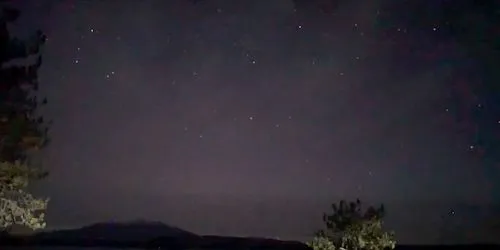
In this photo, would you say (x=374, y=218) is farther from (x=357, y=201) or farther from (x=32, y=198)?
(x=32, y=198)

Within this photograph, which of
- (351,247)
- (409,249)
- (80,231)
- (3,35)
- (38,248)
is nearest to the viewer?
(3,35)

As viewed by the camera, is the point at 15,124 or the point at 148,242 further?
the point at 148,242

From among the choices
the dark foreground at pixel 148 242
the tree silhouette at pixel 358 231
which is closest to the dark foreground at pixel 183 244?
the dark foreground at pixel 148 242

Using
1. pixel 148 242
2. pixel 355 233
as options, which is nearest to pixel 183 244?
pixel 148 242

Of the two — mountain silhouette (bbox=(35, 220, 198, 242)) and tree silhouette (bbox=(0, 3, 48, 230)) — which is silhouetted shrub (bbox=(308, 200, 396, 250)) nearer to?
tree silhouette (bbox=(0, 3, 48, 230))

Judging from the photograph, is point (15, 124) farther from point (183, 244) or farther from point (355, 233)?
point (183, 244)

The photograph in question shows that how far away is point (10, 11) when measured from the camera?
13914 millimetres

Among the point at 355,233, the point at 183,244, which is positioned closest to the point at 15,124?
the point at 355,233

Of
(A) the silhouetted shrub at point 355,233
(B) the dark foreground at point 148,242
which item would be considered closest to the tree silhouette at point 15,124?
(A) the silhouetted shrub at point 355,233

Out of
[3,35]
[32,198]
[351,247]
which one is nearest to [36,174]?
[32,198]

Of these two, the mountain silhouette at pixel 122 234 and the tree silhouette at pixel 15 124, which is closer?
the tree silhouette at pixel 15 124

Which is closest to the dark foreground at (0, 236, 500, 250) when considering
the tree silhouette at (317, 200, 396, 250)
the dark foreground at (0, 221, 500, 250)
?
the dark foreground at (0, 221, 500, 250)

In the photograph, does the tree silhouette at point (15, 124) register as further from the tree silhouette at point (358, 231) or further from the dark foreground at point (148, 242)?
the dark foreground at point (148, 242)

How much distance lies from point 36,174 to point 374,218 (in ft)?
29.1
